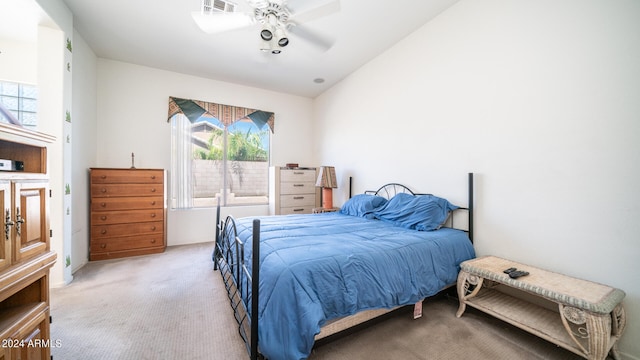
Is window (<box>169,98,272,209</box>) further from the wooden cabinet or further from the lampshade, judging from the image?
the lampshade

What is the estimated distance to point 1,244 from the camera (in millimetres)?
924

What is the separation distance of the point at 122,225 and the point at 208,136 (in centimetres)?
186

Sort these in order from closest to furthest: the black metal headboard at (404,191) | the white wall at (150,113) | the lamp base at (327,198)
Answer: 1. the black metal headboard at (404,191)
2. the white wall at (150,113)
3. the lamp base at (327,198)

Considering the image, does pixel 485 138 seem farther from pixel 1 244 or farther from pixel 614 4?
pixel 1 244

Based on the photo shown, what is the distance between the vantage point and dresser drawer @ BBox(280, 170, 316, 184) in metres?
4.31

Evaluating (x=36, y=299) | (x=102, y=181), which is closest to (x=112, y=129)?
(x=102, y=181)

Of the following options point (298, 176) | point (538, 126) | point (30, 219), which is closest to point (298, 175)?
point (298, 176)

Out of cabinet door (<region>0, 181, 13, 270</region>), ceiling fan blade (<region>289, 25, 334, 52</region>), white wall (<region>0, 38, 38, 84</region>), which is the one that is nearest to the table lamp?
ceiling fan blade (<region>289, 25, 334, 52</region>)

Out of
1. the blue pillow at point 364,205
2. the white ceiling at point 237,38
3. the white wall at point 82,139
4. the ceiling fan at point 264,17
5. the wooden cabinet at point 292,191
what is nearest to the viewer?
the ceiling fan at point 264,17

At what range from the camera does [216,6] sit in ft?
7.07

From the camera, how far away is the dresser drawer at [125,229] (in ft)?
10.2

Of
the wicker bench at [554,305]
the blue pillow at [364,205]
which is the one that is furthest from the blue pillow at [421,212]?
the wicker bench at [554,305]

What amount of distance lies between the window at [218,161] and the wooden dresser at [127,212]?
56 centimetres

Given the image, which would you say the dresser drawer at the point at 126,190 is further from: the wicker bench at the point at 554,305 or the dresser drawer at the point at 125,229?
the wicker bench at the point at 554,305
